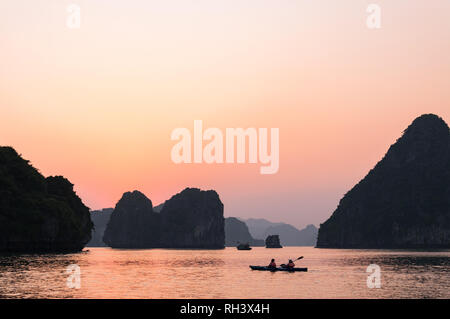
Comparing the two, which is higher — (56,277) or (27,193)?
(27,193)

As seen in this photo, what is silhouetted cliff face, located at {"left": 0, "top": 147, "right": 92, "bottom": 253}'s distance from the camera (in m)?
147

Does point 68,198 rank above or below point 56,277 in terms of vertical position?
above

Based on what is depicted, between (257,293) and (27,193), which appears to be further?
(27,193)

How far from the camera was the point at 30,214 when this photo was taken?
15062 cm

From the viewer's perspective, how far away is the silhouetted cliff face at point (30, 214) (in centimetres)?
14738
